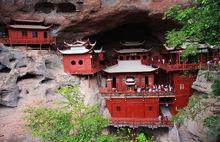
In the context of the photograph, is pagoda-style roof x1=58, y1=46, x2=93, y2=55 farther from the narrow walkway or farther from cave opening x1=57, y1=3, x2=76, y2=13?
the narrow walkway

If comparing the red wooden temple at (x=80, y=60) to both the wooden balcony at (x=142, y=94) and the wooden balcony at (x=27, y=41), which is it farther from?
the wooden balcony at (x=142, y=94)

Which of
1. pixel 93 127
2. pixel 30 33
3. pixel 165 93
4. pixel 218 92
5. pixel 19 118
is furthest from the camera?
pixel 30 33

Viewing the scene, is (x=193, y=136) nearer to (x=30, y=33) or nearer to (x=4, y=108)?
(x=4, y=108)

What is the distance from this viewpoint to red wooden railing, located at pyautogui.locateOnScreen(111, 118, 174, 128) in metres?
24.6

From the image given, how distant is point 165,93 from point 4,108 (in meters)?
12.1

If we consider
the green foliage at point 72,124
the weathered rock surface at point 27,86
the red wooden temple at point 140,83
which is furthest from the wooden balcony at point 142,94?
the green foliage at point 72,124

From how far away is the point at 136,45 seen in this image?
110 feet

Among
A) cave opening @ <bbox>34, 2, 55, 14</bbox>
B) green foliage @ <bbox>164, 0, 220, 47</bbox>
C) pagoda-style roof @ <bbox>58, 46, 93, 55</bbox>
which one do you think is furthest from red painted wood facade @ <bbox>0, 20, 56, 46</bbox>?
green foliage @ <bbox>164, 0, 220, 47</bbox>

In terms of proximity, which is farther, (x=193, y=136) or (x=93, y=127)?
(x=193, y=136)

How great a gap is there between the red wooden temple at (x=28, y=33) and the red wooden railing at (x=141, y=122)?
9.65m

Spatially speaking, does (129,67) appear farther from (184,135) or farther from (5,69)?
(5,69)

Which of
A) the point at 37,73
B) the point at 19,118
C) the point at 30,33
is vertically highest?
the point at 30,33

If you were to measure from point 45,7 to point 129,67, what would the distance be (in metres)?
9.13

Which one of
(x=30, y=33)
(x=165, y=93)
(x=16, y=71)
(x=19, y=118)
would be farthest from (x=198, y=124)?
(x=30, y=33)
